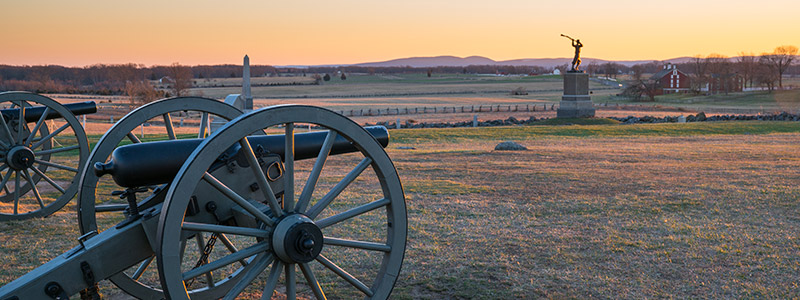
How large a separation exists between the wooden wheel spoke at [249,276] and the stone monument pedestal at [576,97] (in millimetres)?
28517

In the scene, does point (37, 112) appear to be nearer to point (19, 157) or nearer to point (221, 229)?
point (19, 157)

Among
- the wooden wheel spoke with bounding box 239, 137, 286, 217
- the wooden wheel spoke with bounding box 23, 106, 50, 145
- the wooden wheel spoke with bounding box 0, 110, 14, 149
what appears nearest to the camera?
the wooden wheel spoke with bounding box 239, 137, 286, 217

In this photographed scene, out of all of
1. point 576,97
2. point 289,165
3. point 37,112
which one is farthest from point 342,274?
point 576,97

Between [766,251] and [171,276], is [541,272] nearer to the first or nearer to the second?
[766,251]

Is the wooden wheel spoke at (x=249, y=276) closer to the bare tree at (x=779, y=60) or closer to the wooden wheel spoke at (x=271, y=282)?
the wooden wheel spoke at (x=271, y=282)

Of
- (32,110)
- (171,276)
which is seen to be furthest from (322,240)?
(32,110)

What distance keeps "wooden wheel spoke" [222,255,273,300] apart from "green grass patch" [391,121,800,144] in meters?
18.9

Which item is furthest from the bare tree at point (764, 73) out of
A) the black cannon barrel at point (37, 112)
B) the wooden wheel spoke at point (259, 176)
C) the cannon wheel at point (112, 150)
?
the wooden wheel spoke at point (259, 176)

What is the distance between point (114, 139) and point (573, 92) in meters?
28.5

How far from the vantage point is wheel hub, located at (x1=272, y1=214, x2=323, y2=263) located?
13.5 ft

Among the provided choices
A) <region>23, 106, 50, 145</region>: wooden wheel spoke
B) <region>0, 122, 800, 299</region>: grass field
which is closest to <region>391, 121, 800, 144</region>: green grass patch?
<region>0, 122, 800, 299</region>: grass field

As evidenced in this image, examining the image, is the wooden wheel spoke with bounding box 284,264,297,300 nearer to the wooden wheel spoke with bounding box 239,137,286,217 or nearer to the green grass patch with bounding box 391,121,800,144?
the wooden wheel spoke with bounding box 239,137,286,217

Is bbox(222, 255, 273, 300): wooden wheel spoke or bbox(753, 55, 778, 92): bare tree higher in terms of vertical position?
bbox(753, 55, 778, 92): bare tree

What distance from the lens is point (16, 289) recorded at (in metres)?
3.77
